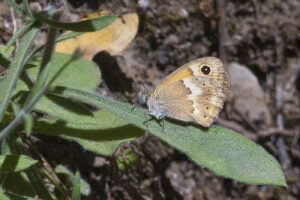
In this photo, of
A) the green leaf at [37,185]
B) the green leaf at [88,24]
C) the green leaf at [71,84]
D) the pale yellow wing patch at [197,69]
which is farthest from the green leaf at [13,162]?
the pale yellow wing patch at [197,69]

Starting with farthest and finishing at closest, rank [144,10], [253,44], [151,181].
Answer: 1. [253,44]
2. [144,10]
3. [151,181]

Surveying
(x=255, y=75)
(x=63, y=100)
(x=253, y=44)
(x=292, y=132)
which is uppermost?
(x=63, y=100)

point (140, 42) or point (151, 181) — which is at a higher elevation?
point (140, 42)

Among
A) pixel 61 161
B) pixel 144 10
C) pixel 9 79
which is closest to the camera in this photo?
pixel 9 79

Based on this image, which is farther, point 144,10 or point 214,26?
point 214,26

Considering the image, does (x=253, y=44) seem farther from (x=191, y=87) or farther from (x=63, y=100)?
(x=63, y=100)

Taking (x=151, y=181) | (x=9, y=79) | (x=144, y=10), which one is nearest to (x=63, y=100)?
(x=9, y=79)

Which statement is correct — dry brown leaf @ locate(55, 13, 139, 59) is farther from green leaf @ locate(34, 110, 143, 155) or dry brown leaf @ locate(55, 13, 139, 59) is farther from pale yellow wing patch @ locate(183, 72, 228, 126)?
pale yellow wing patch @ locate(183, 72, 228, 126)
